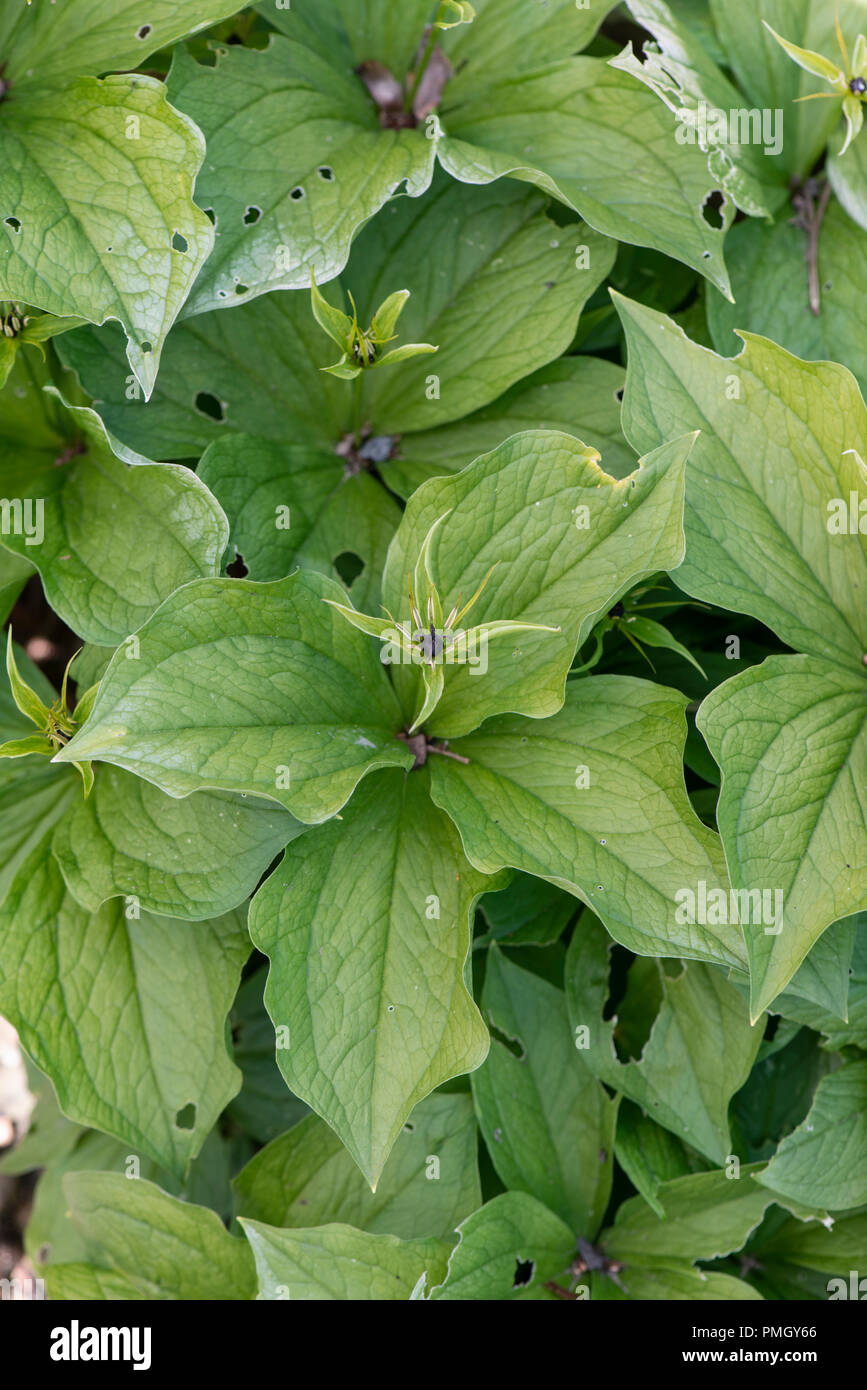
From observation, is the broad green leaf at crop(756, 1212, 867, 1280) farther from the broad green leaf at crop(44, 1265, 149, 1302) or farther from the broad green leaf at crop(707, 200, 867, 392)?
the broad green leaf at crop(707, 200, 867, 392)

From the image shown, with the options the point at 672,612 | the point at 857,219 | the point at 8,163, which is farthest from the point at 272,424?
the point at 857,219

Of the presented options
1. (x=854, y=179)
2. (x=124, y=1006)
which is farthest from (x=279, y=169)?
(x=124, y=1006)

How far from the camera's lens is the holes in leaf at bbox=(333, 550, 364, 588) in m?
1.83

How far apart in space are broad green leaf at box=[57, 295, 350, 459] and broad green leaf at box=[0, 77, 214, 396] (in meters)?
0.23

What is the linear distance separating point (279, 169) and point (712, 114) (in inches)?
28.2

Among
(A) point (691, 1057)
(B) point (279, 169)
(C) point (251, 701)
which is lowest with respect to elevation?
(A) point (691, 1057)

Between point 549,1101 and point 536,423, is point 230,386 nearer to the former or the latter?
point 536,423

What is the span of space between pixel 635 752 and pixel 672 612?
1.64ft

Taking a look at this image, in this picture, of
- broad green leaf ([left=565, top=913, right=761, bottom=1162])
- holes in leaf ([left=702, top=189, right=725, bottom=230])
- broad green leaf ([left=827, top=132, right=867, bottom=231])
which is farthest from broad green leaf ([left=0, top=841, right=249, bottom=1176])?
broad green leaf ([left=827, top=132, right=867, bottom=231])

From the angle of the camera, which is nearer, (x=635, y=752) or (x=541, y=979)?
(x=635, y=752)

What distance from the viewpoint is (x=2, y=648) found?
85.0 inches

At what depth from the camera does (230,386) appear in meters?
1.80
